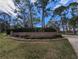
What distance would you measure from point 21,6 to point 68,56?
2.45ft

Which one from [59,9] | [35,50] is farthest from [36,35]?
[59,9]

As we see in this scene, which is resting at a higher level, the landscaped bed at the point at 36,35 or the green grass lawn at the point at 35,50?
the landscaped bed at the point at 36,35

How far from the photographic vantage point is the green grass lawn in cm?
214

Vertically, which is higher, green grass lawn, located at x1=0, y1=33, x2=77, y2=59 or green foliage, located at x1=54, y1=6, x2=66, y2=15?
green foliage, located at x1=54, y1=6, x2=66, y2=15

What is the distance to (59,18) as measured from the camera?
7.28ft

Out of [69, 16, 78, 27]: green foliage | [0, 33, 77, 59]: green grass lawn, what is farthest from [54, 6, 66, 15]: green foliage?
[0, 33, 77, 59]: green grass lawn

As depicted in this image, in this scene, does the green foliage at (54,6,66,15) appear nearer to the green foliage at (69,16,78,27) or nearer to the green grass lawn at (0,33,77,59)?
the green foliage at (69,16,78,27)

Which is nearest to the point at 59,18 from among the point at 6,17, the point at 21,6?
the point at 21,6

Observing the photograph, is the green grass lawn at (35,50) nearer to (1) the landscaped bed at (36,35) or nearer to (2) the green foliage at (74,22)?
(1) the landscaped bed at (36,35)

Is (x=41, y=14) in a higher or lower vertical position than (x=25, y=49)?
higher

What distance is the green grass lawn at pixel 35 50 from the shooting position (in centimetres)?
214

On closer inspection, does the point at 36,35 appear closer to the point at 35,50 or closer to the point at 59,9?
the point at 35,50

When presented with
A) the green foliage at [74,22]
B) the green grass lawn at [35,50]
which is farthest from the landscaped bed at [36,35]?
the green foliage at [74,22]

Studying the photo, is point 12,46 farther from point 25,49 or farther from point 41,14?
point 41,14
